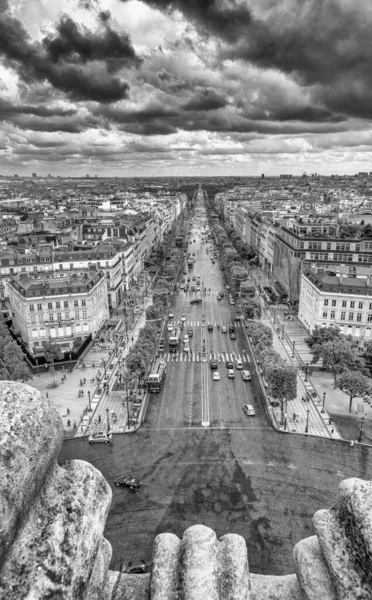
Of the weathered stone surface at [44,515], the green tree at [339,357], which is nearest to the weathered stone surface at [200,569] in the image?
the weathered stone surface at [44,515]

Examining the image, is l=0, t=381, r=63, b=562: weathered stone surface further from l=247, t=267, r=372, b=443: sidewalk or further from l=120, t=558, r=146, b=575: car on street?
l=247, t=267, r=372, b=443: sidewalk

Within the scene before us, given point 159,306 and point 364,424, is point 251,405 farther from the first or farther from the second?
point 159,306

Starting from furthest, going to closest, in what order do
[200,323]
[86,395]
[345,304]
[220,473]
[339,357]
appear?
[200,323]
[345,304]
[339,357]
[86,395]
[220,473]

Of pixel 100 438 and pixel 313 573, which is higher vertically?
pixel 313 573

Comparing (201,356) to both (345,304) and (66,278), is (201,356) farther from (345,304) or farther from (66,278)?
(66,278)

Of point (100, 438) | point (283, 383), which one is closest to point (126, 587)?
point (100, 438)

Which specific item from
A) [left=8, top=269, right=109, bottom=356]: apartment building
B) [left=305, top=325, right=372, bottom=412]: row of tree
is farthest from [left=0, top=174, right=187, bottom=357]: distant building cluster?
[left=305, top=325, right=372, bottom=412]: row of tree

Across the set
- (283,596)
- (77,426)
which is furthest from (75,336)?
(283,596)
